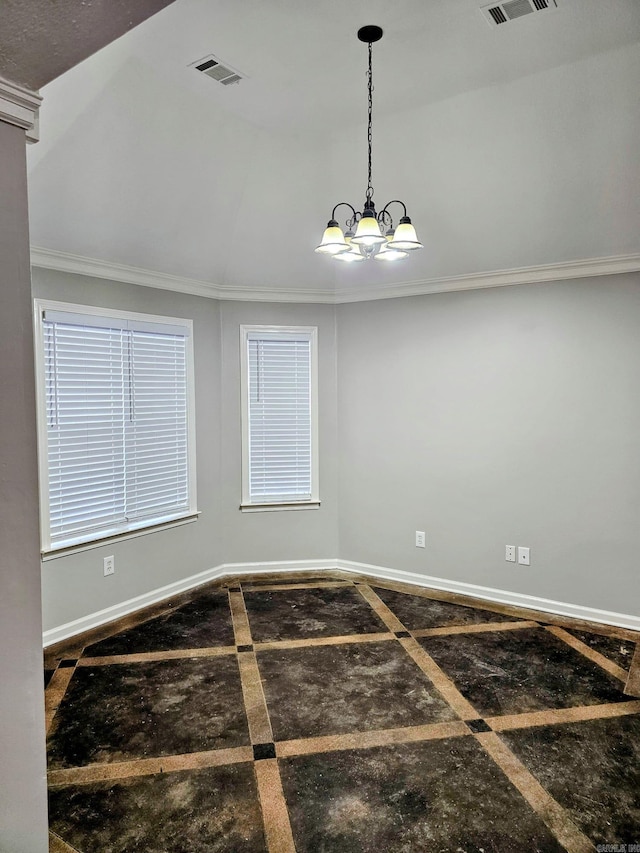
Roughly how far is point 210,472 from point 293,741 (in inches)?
99.4

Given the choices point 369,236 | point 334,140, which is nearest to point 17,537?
point 369,236

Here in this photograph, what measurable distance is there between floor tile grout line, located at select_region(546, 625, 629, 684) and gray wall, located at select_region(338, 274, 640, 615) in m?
0.37

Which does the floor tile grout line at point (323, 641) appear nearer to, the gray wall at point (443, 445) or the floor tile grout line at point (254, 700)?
the floor tile grout line at point (254, 700)

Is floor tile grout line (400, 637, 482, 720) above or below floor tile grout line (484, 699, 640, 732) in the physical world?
above

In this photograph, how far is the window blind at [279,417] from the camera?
482cm

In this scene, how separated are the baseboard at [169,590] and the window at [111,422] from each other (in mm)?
562

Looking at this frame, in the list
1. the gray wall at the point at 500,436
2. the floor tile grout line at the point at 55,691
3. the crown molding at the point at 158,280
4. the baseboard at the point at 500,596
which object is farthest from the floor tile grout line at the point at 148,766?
the crown molding at the point at 158,280

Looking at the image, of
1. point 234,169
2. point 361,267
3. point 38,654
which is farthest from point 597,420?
point 38,654

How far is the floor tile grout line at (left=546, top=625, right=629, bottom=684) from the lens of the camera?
124 inches

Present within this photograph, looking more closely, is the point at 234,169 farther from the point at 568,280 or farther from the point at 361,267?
the point at 568,280

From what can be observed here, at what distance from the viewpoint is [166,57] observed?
104 inches

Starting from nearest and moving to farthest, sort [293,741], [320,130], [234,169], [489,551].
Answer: [293,741], [320,130], [234,169], [489,551]

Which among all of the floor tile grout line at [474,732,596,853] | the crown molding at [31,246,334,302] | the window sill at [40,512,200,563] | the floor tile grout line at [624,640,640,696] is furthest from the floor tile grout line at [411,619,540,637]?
→ the crown molding at [31,246,334,302]

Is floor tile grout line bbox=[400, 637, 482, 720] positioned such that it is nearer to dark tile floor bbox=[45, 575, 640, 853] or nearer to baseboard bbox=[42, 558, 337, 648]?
dark tile floor bbox=[45, 575, 640, 853]
